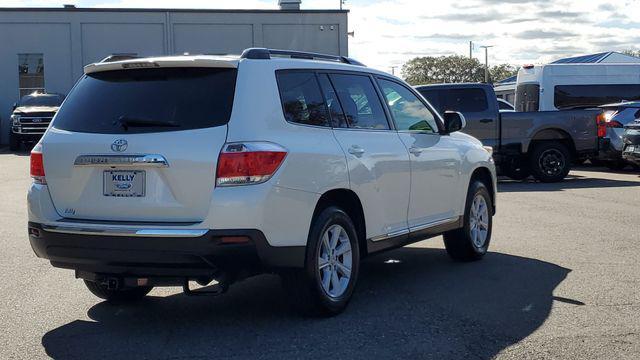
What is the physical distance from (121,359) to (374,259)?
3.86 meters

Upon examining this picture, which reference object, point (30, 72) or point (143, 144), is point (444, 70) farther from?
point (143, 144)

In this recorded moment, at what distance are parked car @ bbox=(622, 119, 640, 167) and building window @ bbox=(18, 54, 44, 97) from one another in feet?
81.4

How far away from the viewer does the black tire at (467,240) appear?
7.85m

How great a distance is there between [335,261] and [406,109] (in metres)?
1.93

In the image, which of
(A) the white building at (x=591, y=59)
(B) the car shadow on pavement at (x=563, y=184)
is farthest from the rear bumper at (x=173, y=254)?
(A) the white building at (x=591, y=59)

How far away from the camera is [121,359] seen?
491 cm

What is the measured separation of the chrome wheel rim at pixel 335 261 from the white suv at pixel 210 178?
11 millimetres

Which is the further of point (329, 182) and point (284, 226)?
point (329, 182)

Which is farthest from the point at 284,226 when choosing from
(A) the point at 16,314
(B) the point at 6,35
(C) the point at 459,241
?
(B) the point at 6,35

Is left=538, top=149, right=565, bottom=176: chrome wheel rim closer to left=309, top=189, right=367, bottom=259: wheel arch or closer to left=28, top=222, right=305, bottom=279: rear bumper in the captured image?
left=309, top=189, right=367, bottom=259: wheel arch

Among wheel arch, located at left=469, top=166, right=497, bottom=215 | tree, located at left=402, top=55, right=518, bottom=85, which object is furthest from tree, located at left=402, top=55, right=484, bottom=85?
wheel arch, located at left=469, top=166, right=497, bottom=215

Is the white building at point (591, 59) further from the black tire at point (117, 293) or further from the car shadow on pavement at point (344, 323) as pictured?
the black tire at point (117, 293)

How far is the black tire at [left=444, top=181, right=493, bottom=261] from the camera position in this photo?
785 centimetres

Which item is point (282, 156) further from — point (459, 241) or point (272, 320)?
point (459, 241)
